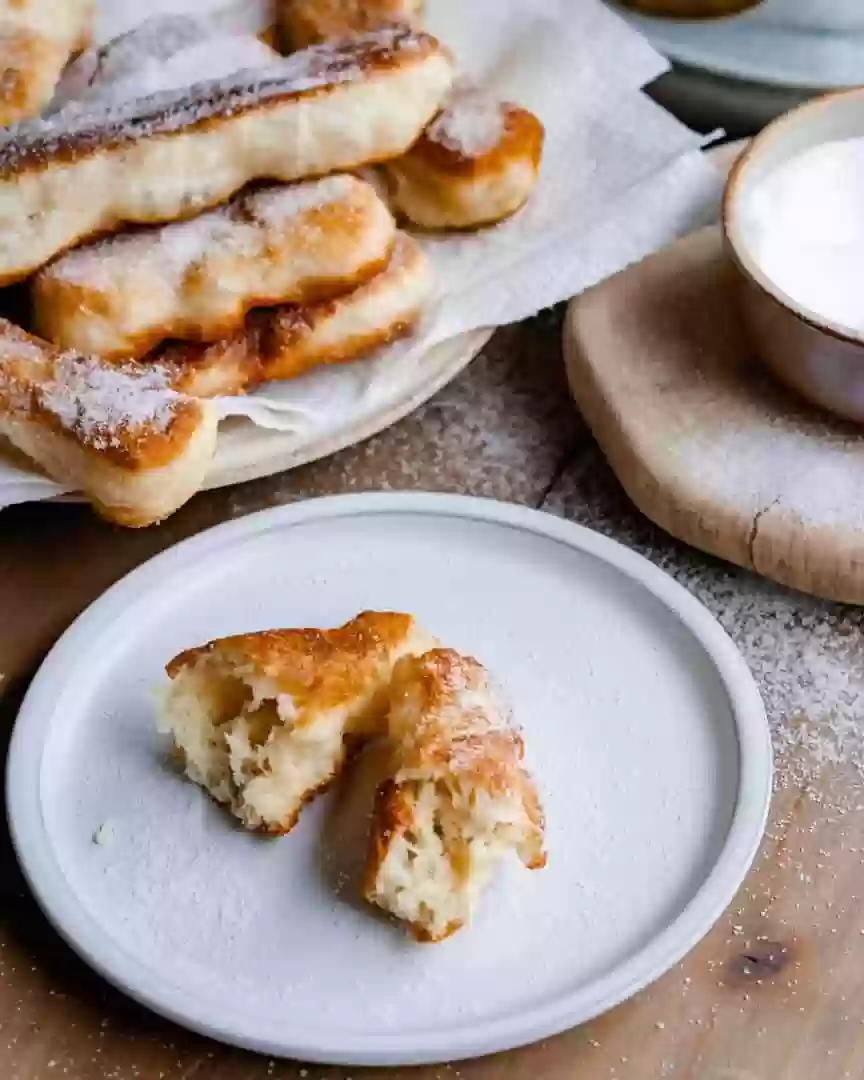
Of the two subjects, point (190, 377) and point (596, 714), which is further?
point (190, 377)

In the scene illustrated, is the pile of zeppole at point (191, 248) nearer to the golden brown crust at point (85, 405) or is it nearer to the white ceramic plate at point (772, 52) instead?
the golden brown crust at point (85, 405)

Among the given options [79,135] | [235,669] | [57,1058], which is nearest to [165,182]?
[79,135]

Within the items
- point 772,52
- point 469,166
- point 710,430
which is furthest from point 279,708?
point 772,52

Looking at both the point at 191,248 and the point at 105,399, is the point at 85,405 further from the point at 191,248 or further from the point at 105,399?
the point at 191,248

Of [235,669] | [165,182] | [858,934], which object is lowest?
[858,934]

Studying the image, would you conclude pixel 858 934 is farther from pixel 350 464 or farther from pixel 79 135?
pixel 79 135
